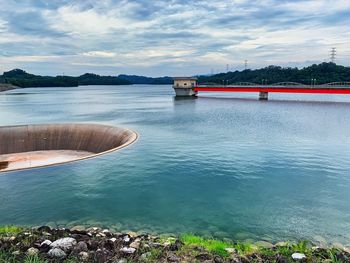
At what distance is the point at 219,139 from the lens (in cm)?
2069

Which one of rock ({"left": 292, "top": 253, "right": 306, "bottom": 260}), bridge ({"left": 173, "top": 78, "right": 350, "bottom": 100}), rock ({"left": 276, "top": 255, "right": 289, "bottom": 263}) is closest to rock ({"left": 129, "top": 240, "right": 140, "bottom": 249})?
rock ({"left": 276, "top": 255, "right": 289, "bottom": 263})

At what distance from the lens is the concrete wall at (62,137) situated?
68.4 ft

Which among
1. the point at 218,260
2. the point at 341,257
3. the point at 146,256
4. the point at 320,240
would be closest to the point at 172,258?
the point at 146,256

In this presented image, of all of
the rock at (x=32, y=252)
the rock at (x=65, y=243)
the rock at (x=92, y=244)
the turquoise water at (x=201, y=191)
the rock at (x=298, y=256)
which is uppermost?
the rock at (x=32, y=252)

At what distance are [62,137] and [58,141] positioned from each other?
0.45 metres

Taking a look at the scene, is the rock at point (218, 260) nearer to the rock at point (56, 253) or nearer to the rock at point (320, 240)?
the rock at point (56, 253)

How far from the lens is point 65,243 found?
5254 millimetres

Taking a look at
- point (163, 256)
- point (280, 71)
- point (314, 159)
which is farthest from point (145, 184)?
point (280, 71)

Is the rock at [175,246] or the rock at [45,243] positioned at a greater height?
the rock at [45,243]

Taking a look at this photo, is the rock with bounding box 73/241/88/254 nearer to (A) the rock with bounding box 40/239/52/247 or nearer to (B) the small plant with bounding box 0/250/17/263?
(A) the rock with bounding box 40/239/52/247

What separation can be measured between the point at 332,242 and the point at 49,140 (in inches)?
829

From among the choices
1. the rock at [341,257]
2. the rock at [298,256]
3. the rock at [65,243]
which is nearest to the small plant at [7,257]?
the rock at [65,243]

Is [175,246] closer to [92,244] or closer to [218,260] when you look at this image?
[218,260]

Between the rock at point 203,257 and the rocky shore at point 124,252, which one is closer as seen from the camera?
the rocky shore at point 124,252
